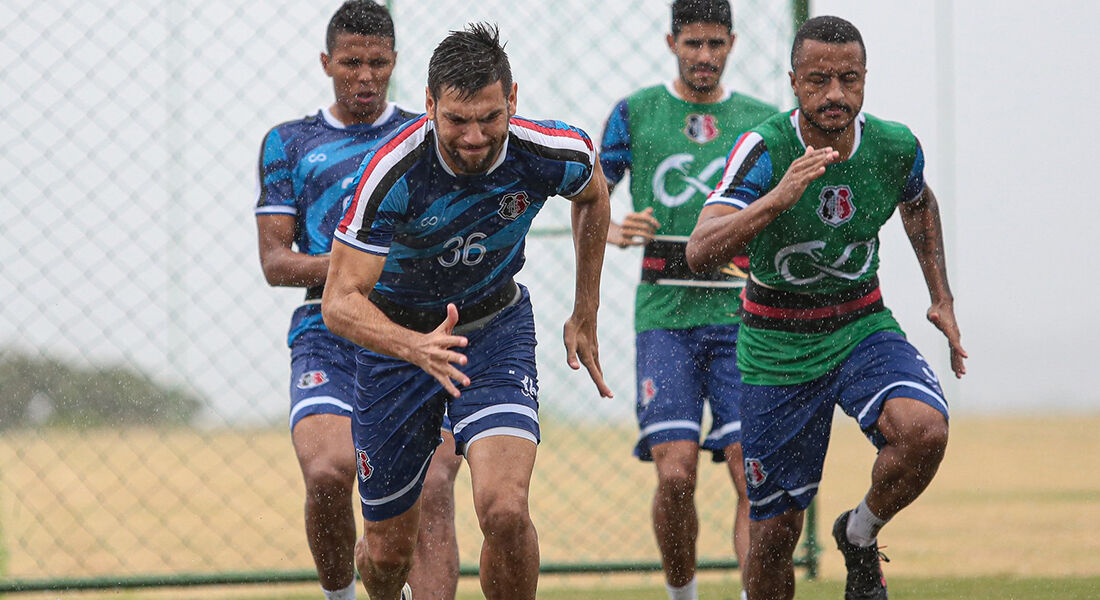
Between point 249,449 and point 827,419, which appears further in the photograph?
point 249,449

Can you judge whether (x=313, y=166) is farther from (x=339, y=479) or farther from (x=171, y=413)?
(x=171, y=413)

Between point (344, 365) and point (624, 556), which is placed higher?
point (344, 365)

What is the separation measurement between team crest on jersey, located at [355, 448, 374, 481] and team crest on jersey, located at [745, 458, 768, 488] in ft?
4.35

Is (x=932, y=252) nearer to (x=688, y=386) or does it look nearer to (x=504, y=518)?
(x=688, y=386)

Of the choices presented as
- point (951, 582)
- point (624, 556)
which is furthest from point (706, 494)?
point (951, 582)

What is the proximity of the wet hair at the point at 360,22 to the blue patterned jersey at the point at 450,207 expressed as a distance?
1.12 meters

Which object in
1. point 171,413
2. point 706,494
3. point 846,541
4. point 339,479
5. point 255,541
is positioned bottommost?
point 255,541

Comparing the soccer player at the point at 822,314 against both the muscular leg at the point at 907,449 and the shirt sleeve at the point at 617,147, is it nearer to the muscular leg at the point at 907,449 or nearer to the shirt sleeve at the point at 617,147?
the muscular leg at the point at 907,449

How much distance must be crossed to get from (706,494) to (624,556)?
0.74 meters

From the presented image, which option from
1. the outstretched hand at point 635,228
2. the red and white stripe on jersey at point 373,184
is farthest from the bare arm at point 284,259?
the outstretched hand at point 635,228

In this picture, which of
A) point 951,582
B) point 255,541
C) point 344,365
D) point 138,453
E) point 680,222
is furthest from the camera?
point 255,541

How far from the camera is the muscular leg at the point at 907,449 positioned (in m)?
4.27

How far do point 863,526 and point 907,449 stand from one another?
47 cm

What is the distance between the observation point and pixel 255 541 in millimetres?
10328
